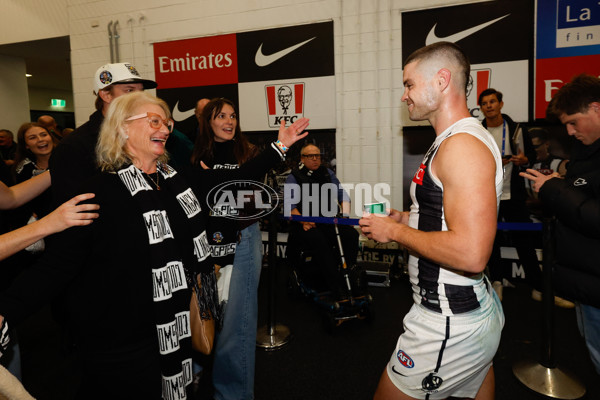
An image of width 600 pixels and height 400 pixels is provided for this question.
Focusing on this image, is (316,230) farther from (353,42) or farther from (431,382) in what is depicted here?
(431,382)

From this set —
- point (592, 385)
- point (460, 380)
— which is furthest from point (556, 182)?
point (592, 385)

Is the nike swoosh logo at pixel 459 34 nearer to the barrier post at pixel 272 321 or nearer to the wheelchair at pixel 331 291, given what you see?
the wheelchair at pixel 331 291

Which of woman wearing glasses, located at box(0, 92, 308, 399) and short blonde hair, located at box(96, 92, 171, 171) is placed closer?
woman wearing glasses, located at box(0, 92, 308, 399)

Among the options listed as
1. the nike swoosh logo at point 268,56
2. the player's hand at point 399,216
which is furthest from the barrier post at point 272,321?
the nike swoosh logo at point 268,56

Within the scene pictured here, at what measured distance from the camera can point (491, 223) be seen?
1.21 m

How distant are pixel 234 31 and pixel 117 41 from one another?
2.01 meters

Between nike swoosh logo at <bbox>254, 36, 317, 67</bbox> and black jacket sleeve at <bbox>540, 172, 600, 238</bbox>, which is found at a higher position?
nike swoosh logo at <bbox>254, 36, 317, 67</bbox>

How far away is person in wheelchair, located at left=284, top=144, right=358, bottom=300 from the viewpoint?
396 centimetres

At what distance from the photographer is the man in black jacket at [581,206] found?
1744mm

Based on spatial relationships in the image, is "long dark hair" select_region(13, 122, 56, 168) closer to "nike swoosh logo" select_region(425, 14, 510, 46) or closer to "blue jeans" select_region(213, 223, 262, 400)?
"blue jeans" select_region(213, 223, 262, 400)

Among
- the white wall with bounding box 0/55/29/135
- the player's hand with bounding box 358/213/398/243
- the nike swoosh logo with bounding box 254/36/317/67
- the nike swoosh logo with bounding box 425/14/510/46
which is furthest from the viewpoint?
the white wall with bounding box 0/55/29/135

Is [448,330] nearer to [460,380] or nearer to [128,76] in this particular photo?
[460,380]

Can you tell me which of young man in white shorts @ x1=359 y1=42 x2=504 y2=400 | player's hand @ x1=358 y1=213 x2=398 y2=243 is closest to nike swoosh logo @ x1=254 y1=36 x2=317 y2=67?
young man in white shorts @ x1=359 y1=42 x2=504 y2=400

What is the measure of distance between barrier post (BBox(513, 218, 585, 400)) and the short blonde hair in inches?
98.3
